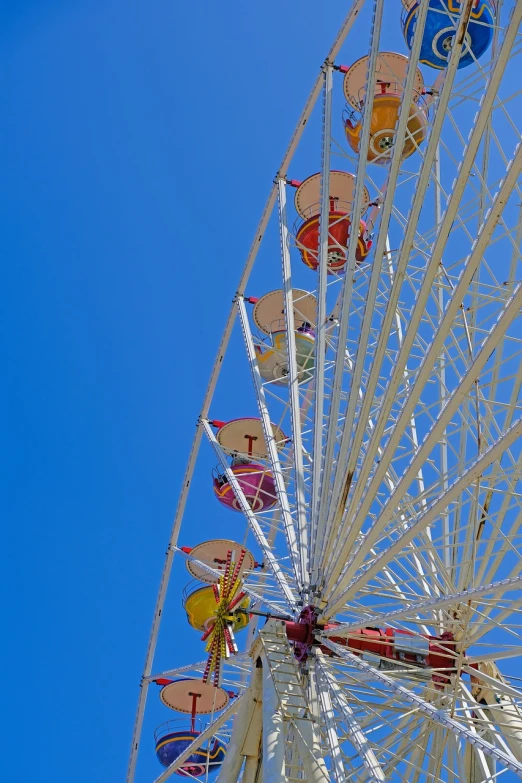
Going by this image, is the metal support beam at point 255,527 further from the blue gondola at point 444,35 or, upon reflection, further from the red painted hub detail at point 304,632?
the blue gondola at point 444,35

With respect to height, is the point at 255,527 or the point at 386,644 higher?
the point at 255,527

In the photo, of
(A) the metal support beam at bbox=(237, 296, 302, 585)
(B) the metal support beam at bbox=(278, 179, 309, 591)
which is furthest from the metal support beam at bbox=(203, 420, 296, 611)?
(B) the metal support beam at bbox=(278, 179, 309, 591)

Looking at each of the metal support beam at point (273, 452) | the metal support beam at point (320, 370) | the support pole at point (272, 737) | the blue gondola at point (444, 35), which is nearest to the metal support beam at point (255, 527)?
the metal support beam at point (273, 452)

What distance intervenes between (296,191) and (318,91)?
6.85 ft

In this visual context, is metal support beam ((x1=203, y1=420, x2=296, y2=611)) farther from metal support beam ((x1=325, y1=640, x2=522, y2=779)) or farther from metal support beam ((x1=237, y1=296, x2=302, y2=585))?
metal support beam ((x1=325, y1=640, x2=522, y2=779))

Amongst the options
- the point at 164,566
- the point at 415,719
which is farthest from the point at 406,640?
the point at 164,566

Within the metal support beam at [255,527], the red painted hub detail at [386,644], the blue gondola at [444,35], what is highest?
the blue gondola at [444,35]

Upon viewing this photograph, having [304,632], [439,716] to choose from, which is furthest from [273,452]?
[439,716]

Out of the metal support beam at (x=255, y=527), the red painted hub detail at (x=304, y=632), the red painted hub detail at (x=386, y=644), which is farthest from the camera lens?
the metal support beam at (x=255, y=527)

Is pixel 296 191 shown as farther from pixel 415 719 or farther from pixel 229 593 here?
pixel 415 719

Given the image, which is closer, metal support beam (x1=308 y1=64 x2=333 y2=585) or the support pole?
the support pole

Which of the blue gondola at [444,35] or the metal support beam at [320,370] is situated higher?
Answer: the blue gondola at [444,35]

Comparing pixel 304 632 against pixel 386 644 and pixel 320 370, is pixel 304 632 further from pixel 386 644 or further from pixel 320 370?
pixel 320 370

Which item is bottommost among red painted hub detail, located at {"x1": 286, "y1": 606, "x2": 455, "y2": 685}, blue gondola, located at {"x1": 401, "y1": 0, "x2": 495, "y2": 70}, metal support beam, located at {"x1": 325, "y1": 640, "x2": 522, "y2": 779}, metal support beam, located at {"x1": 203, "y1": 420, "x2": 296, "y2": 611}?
metal support beam, located at {"x1": 325, "y1": 640, "x2": 522, "y2": 779}
